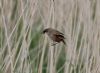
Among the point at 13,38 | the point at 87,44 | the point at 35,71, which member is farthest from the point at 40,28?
the point at 87,44

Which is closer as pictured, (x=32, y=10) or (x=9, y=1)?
(x=32, y=10)

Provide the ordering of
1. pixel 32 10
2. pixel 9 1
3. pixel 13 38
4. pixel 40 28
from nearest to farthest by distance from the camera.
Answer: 1. pixel 32 10
2. pixel 13 38
3. pixel 9 1
4. pixel 40 28

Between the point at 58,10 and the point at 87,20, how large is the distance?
19 cm

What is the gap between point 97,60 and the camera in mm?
1374

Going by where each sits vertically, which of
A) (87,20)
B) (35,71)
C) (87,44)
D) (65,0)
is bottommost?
(35,71)

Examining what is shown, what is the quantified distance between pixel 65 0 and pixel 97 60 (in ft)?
1.21

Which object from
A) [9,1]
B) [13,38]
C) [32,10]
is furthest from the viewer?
[9,1]

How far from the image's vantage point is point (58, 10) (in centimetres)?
154

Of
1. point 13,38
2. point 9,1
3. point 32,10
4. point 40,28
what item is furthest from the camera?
point 40,28

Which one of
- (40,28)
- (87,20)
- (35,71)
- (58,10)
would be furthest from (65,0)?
(40,28)

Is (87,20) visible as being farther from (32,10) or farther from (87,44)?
(32,10)

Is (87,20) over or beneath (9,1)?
beneath

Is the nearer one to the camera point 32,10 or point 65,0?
point 32,10

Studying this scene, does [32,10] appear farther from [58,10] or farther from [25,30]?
[58,10]
